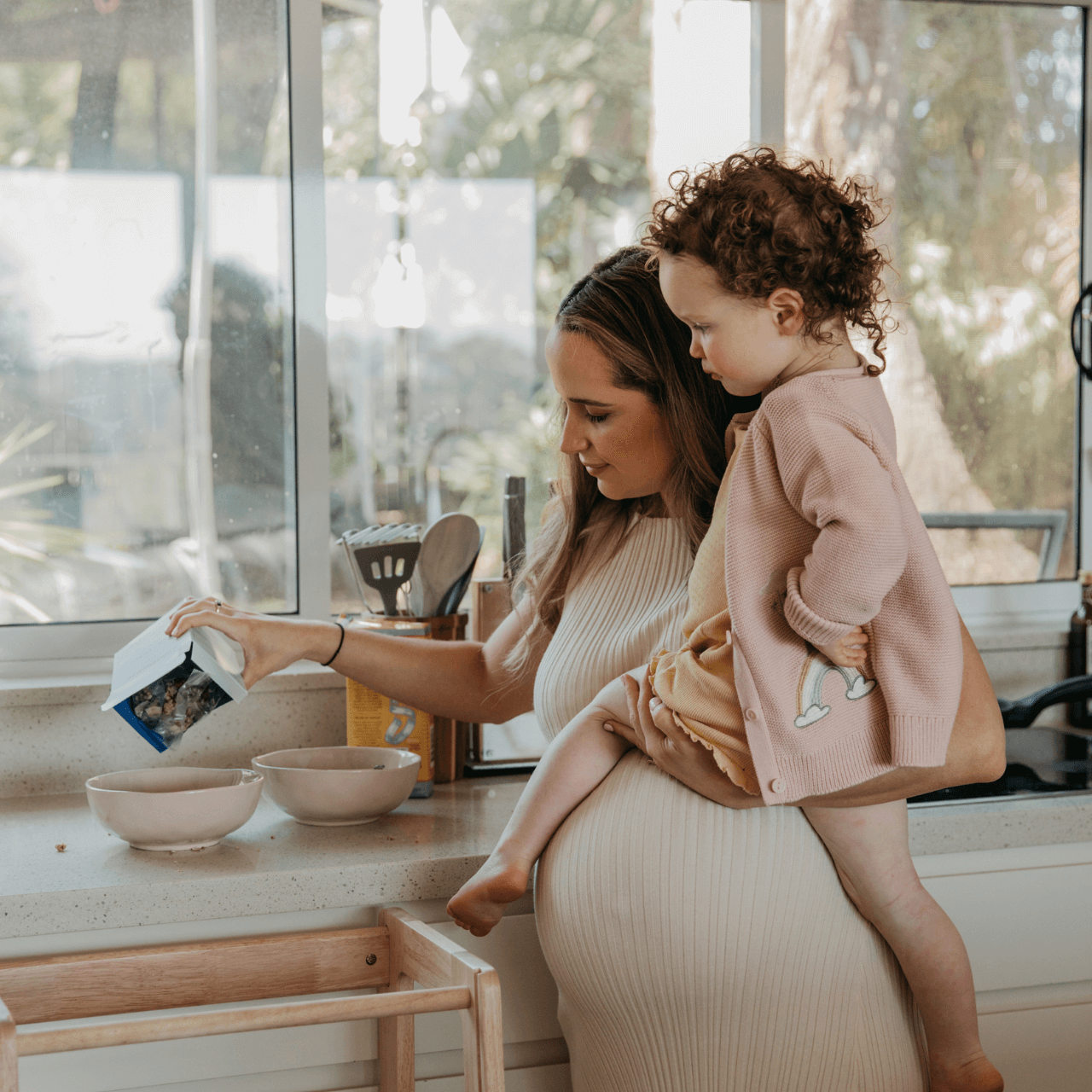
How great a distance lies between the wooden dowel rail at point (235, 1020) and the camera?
94cm

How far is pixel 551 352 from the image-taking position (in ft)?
4.34

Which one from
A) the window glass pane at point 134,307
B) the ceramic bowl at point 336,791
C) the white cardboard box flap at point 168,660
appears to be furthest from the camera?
the window glass pane at point 134,307

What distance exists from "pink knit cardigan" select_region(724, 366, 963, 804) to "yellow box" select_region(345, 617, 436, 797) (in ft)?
2.07

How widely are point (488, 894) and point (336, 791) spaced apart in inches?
11.2

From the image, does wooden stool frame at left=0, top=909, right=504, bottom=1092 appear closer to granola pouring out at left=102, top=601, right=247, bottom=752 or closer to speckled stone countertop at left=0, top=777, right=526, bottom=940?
speckled stone countertop at left=0, top=777, right=526, bottom=940

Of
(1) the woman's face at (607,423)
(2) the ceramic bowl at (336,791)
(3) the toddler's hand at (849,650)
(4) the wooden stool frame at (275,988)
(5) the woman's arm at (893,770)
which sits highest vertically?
(1) the woman's face at (607,423)

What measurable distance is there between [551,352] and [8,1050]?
848mm

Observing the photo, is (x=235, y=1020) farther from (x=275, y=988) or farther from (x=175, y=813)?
(x=175, y=813)

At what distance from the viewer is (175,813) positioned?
130cm

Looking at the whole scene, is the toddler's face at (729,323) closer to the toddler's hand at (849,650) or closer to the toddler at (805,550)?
the toddler at (805,550)

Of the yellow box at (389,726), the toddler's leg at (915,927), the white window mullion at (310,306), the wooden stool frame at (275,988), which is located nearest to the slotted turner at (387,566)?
the yellow box at (389,726)

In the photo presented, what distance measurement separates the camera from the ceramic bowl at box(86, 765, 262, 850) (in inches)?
51.1

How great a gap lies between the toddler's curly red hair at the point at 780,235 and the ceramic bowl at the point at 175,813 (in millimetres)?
767

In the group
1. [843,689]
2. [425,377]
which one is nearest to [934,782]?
[843,689]
